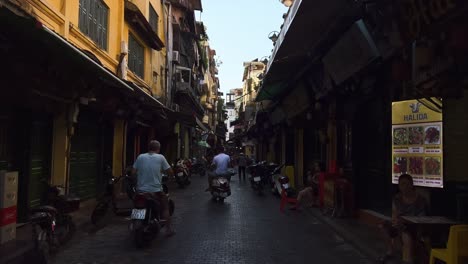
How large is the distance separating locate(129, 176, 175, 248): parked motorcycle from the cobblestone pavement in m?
0.20

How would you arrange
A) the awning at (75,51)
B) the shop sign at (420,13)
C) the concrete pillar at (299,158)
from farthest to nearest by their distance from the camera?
1. the concrete pillar at (299,158)
2. the awning at (75,51)
3. the shop sign at (420,13)

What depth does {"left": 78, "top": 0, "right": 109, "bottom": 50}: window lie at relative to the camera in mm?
12991

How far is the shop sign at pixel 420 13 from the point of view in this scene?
470 cm

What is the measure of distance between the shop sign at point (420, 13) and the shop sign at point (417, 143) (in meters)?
2.47

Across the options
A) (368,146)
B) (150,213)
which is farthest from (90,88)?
(368,146)

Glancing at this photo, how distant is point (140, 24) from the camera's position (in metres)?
18.6

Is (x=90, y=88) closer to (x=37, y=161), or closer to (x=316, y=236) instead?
(x=37, y=161)

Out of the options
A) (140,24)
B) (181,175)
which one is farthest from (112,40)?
(181,175)

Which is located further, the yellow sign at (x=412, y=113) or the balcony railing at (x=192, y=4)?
the balcony railing at (x=192, y=4)

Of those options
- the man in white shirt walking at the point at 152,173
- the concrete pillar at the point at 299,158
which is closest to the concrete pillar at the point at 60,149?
the man in white shirt walking at the point at 152,173

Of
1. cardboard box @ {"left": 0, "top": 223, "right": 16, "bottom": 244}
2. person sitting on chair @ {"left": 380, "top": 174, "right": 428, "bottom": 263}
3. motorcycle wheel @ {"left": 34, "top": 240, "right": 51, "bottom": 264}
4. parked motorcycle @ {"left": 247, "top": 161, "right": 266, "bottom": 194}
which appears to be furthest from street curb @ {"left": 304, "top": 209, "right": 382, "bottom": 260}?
parked motorcycle @ {"left": 247, "top": 161, "right": 266, "bottom": 194}

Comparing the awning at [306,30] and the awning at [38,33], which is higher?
the awning at [306,30]

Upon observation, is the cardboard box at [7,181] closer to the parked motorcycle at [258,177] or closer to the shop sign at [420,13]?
the shop sign at [420,13]

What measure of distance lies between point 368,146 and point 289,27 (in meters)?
3.45
